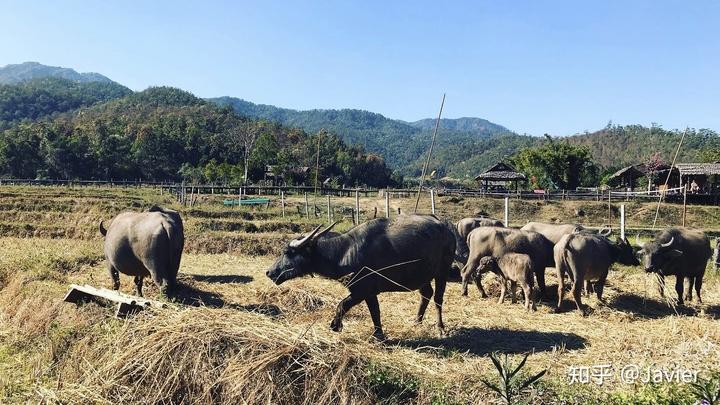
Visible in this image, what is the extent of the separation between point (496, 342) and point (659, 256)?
410cm

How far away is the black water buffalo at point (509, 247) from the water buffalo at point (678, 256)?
1625mm

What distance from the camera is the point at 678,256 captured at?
28.4 ft

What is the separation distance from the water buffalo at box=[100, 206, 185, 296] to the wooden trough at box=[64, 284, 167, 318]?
1.04 m

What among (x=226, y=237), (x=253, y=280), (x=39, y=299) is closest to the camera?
(x=39, y=299)

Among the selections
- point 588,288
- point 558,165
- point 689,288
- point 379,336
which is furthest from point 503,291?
point 558,165

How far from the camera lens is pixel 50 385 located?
5121 millimetres

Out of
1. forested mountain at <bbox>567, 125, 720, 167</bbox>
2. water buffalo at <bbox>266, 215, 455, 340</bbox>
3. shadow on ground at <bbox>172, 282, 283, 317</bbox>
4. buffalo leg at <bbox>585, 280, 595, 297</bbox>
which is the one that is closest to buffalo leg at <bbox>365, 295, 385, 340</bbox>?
water buffalo at <bbox>266, 215, 455, 340</bbox>

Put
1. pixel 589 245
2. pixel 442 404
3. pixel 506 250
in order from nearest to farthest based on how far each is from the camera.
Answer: pixel 442 404 < pixel 589 245 < pixel 506 250

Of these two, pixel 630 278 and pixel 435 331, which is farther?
pixel 630 278

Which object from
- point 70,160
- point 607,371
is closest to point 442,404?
point 607,371

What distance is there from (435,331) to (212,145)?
66648mm

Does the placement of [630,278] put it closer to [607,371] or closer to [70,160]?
[607,371]

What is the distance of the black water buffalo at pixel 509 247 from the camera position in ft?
29.6

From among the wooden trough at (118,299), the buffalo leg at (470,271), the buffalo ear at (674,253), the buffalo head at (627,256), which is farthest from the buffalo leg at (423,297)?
the buffalo head at (627,256)
